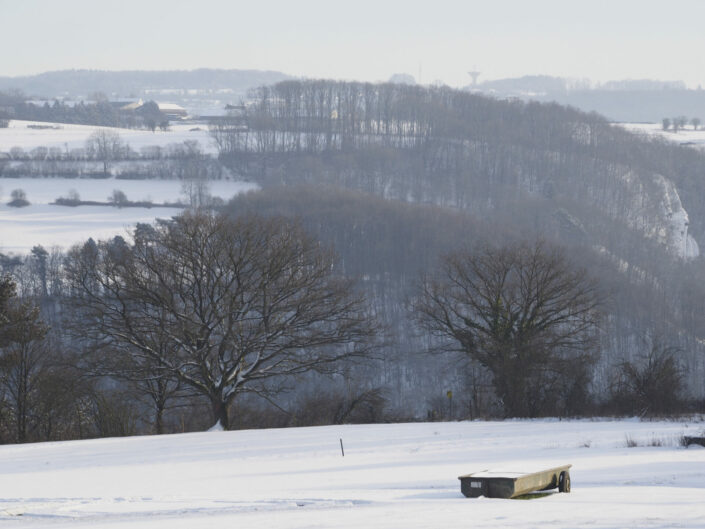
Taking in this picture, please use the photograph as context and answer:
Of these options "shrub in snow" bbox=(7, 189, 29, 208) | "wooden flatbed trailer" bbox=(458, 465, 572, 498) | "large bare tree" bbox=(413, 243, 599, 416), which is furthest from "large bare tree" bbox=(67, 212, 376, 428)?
"shrub in snow" bbox=(7, 189, 29, 208)

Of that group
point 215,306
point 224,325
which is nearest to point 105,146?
point 224,325

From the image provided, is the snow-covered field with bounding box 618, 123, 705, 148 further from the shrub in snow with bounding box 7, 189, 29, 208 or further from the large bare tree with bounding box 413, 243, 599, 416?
the large bare tree with bounding box 413, 243, 599, 416

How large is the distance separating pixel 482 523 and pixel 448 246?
79327mm

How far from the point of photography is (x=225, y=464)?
2178 centimetres

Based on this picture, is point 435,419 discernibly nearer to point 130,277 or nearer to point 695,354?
point 130,277

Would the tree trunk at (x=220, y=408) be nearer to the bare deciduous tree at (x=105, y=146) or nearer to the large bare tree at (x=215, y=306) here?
the large bare tree at (x=215, y=306)

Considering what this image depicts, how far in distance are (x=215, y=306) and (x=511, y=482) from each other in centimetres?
1950

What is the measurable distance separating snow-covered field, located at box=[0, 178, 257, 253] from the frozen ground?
63.4 meters

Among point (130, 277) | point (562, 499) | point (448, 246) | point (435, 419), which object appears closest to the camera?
point (562, 499)

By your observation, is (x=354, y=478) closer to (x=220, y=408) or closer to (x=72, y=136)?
(x=220, y=408)

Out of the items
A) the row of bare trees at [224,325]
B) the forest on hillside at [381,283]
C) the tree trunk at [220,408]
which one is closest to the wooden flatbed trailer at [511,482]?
the forest on hillside at [381,283]

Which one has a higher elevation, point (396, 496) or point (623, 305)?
point (396, 496)

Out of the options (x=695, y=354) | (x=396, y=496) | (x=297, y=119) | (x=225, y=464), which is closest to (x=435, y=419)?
(x=225, y=464)

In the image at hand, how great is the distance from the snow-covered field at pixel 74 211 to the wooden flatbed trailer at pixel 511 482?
72.1 m
